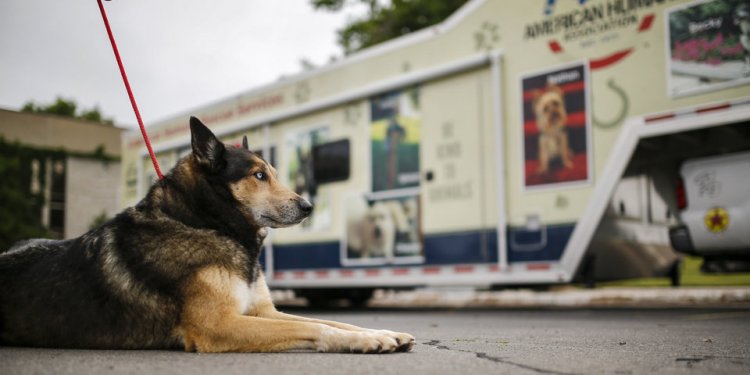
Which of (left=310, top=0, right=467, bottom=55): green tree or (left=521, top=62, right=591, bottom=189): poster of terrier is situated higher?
(left=310, top=0, right=467, bottom=55): green tree

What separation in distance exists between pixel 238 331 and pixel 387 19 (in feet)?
61.5

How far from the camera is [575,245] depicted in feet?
22.3

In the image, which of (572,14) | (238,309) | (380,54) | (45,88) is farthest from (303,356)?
(380,54)

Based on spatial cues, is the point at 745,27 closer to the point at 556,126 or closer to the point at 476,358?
the point at 556,126

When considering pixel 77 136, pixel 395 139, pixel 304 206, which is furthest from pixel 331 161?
pixel 77 136

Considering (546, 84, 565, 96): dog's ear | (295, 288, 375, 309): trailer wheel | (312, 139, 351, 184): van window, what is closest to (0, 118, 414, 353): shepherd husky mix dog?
(546, 84, 565, 96): dog's ear

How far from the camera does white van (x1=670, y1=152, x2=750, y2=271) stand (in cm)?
664

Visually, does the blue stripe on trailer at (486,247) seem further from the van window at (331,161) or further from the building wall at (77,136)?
the building wall at (77,136)

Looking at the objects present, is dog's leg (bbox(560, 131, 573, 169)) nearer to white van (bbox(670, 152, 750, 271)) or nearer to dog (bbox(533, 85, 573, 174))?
dog (bbox(533, 85, 573, 174))

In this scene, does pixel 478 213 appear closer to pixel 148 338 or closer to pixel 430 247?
pixel 430 247

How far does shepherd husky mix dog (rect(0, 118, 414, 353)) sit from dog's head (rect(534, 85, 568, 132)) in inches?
157

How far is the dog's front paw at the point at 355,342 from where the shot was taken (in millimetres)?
3207

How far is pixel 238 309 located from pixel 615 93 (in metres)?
4.79

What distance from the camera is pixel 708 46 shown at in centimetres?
616
